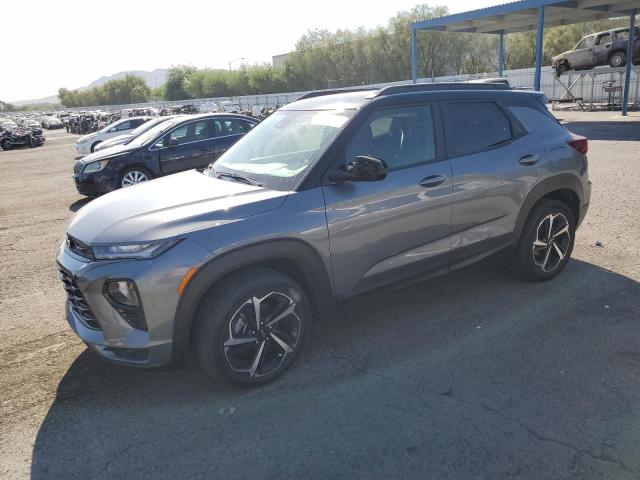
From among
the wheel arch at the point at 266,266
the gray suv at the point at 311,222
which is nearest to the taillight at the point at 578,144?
the gray suv at the point at 311,222

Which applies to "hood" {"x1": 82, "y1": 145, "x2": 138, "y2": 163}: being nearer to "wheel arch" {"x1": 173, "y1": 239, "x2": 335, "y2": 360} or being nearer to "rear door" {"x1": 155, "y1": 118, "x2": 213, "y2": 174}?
"rear door" {"x1": 155, "y1": 118, "x2": 213, "y2": 174}

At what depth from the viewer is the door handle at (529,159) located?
4182mm

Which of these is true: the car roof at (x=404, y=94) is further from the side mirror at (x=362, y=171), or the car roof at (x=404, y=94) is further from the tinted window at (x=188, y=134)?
the tinted window at (x=188, y=134)

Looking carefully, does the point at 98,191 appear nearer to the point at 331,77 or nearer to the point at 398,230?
the point at 398,230

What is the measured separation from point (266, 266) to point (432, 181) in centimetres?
141

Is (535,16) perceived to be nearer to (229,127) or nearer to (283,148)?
(229,127)

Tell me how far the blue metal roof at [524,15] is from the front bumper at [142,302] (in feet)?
67.7

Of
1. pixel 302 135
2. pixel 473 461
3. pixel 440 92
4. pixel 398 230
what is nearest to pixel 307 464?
pixel 473 461

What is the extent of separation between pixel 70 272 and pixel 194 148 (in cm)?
746

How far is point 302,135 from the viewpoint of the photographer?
3.80 meters

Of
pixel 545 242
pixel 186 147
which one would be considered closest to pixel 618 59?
pixel 186 147

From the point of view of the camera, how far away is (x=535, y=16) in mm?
22125

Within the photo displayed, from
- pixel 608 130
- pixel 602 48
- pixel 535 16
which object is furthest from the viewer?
pixel 602 48

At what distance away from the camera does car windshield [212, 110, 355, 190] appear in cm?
343
